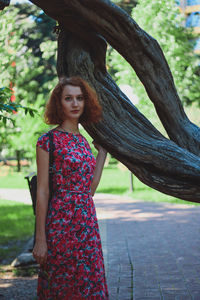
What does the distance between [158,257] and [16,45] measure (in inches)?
457

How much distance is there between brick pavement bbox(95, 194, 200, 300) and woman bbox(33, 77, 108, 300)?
7.84ft

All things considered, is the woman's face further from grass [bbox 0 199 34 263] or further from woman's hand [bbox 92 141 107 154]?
grass [bbox 0 199 34 263]

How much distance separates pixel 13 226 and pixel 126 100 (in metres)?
8.11

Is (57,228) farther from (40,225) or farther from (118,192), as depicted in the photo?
(118,192)

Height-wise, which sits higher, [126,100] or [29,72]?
[29,72]

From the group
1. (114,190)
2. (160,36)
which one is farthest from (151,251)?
(160,36)

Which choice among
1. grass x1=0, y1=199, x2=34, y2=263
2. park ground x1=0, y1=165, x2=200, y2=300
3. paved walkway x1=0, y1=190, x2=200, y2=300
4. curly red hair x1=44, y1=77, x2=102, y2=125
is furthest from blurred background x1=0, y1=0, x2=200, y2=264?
paved walkway x1=0, y1=190, x2=200, y2=300

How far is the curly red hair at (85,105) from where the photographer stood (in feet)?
A: 7.92

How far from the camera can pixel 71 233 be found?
2.56 meters

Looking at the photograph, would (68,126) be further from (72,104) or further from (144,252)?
(144,252)

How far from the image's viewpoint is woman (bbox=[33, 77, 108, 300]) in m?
2.51

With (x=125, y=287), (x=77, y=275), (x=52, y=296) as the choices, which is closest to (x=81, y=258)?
(x=77, y=275)

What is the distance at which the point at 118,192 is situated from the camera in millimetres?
16359

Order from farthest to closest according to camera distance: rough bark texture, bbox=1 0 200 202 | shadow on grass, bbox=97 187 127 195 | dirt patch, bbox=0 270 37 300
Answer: shadow on grass, bbox=97 187 127 195
dirt patch, bbox=0 270 37 300
rough bark texture, bbox=1 0 200 202
